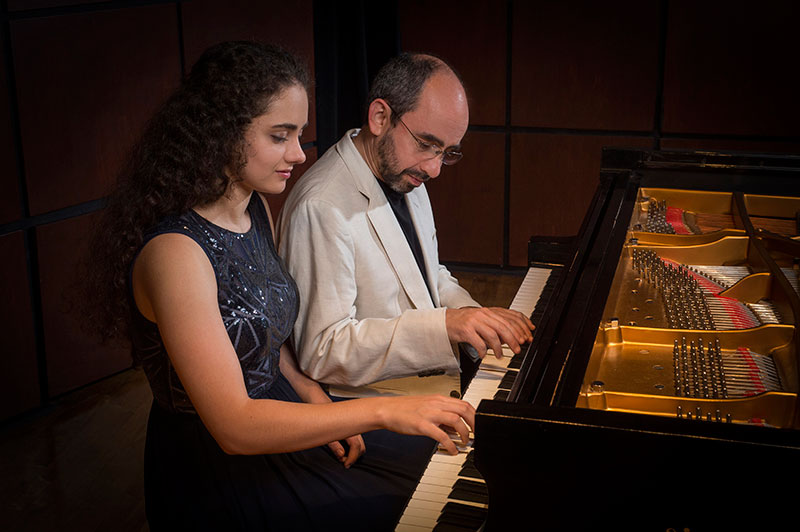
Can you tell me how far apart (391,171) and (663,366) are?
2.80ft

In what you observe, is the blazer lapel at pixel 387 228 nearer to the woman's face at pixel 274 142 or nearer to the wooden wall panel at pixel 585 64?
the woman's face at pixel 274 142

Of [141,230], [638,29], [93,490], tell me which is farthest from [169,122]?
[638,29]

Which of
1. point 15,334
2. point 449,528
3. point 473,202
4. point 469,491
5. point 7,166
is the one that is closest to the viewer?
point 449,528

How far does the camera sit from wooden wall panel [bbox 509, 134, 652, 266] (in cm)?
492

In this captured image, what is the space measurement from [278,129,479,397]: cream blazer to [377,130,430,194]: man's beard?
40 mm

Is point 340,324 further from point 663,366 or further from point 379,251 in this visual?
point 663,366

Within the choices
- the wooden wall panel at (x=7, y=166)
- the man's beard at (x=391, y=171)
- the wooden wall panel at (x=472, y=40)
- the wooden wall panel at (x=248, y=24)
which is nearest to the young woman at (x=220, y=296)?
the man's beard at (x=391, y=171)

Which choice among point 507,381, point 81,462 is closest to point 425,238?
point 507,381

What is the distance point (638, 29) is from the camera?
466 cm

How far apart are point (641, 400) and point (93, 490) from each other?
2029 millimetres

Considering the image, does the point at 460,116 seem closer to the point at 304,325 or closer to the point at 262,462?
the point at 304,325

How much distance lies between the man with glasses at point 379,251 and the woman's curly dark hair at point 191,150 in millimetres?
386

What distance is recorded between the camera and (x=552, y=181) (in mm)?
5023

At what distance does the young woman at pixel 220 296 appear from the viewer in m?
1.61
